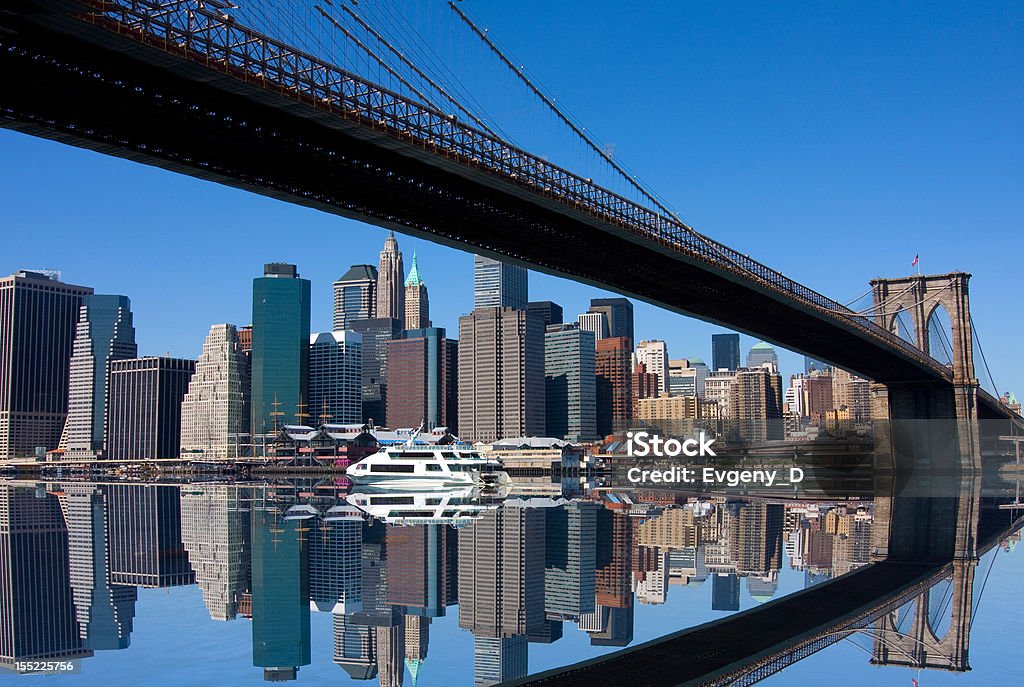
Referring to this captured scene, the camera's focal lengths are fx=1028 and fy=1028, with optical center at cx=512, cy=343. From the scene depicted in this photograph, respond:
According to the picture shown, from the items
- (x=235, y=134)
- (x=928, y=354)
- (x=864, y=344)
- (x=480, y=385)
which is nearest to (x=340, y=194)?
(x=235, y=134)

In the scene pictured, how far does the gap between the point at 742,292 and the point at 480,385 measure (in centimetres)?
11816

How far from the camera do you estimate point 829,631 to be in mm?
16906

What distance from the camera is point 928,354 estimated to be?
296ft

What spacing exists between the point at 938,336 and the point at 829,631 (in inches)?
3257

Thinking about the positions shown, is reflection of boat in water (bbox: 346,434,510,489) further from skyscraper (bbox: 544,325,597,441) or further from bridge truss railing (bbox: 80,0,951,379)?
skyscraper (bbox: 544,325,597,441)

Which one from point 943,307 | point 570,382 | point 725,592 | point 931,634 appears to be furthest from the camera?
point 570,382

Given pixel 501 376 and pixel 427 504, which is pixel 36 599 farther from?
pixel 501 376

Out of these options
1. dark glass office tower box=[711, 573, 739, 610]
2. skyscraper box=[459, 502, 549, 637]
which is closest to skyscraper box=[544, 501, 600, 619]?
skyscraper box=[459, 502, 549, 637]

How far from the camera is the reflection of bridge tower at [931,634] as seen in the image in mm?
15445

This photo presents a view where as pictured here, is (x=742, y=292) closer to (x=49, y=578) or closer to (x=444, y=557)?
(x=444, y=557)

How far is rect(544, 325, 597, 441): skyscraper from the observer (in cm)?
19288

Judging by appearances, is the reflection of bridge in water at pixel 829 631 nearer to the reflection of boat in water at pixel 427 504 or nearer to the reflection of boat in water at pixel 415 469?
the reflection of boat in water at pixel 427 504

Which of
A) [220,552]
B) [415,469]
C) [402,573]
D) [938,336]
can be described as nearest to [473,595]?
[402,573]

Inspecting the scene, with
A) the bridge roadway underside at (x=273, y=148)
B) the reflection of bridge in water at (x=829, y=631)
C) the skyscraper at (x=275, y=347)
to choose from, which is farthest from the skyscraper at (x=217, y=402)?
the reflection of bridge in water at (x=829, y=631)
